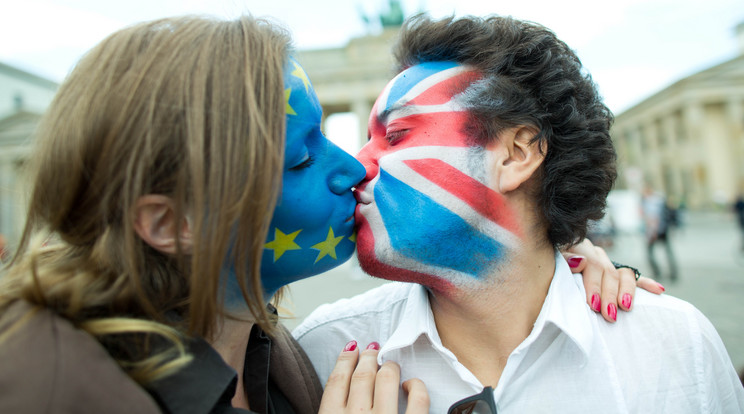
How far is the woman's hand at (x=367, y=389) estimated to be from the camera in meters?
1.51

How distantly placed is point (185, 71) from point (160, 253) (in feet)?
1.76

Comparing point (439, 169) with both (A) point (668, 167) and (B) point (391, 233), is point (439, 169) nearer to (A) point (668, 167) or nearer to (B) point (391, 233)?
(B) point (391, 233)

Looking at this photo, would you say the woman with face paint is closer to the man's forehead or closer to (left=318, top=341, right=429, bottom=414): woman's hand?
(left=318, top=341, right=429, bottom=414): woman's hand

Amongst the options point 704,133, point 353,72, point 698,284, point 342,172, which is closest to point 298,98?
point 342,172

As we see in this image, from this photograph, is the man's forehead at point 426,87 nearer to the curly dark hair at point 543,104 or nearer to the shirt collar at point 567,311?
the curly dark hair at point 543,104

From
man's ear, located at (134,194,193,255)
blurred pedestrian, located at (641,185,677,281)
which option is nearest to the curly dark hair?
man's ear, located at (134,194,193,255)

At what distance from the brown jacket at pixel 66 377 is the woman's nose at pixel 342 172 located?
750 mm

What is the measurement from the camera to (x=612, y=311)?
1.70m

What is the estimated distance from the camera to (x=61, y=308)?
1.14m

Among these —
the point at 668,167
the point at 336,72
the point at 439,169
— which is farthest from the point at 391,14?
the point at 439,169

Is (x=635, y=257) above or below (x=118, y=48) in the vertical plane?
→ below

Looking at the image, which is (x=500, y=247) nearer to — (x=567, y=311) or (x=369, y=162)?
(x=567, y=311)

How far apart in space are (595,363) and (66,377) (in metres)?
1.53

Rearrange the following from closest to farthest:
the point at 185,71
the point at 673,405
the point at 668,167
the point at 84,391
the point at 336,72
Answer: the point at 84,391 → the point at 185,71 → the point at 673,405 → the point at 336,72 → the point at 668,167
